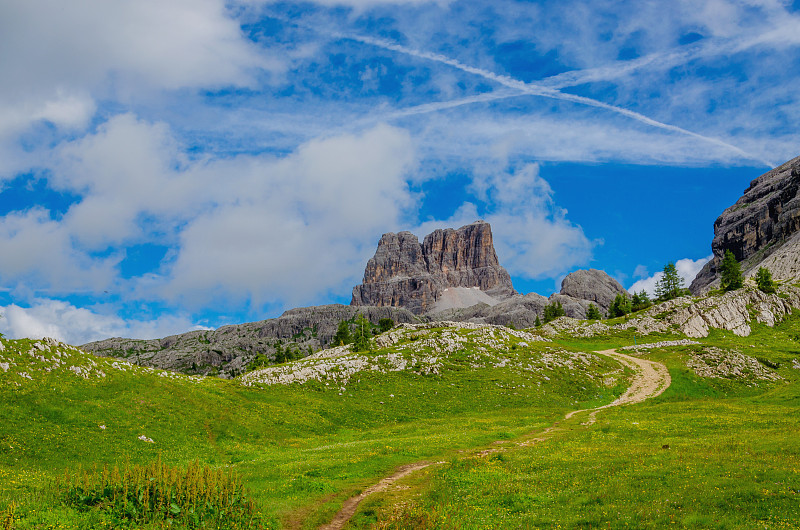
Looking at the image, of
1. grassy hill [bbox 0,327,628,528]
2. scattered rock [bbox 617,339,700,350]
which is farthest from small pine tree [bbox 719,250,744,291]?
grassy hill [bbox 0,327,628,528]

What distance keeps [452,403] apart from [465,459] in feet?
107

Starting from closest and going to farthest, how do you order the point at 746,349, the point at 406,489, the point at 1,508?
the point at 1,508
the point at 406,489
the point at 746,349

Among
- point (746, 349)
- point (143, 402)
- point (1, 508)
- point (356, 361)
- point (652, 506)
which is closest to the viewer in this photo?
point (1, 508)

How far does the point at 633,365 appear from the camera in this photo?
84500mm

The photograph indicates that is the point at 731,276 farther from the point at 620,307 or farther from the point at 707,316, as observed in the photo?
the point at 620,307

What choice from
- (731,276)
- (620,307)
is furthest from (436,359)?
(731,276)

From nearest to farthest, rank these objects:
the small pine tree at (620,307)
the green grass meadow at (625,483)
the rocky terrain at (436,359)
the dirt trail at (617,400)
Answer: the green grass meadow at (625,483)
the dirt trail at (617,400)
the rocky terrain at (436,359)
the small pine tree at (620,307)

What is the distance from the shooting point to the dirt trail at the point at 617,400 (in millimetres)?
21950

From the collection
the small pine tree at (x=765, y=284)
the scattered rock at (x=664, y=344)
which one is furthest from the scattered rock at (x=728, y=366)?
the small pine tree at (x=765, y=284)

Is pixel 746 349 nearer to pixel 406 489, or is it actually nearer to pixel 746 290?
pixel 746 290

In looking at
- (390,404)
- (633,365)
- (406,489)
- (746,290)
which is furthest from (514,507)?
(746,290)

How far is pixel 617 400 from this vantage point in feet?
215

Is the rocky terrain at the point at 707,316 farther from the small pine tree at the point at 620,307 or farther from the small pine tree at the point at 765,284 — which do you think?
the small pine tree at the point at 620,307

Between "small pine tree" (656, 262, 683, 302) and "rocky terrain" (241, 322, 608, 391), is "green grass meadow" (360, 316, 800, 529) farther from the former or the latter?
"small pine tree" (656, 262, 683, 302)
